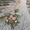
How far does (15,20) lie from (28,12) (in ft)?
0.81

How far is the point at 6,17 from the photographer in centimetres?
115

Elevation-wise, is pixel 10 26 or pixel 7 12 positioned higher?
pixel 7 12

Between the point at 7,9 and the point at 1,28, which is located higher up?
the point at 7,9

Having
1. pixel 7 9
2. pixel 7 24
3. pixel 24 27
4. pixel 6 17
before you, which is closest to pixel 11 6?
pixel 7 9

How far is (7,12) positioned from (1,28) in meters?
0.28

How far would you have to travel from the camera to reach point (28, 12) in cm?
116

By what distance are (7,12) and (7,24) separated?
7.7 inches

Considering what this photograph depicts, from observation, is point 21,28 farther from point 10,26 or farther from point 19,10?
point 19,10

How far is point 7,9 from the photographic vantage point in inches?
45.8

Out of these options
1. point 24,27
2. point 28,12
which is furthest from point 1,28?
point 28,12

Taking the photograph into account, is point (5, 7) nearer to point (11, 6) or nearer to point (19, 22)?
point (11, 6)

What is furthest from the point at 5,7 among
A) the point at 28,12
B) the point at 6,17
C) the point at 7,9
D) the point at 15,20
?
the point at 28,12

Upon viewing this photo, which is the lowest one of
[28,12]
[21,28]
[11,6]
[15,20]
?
[21,28]

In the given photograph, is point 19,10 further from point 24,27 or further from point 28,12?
point 24,27
